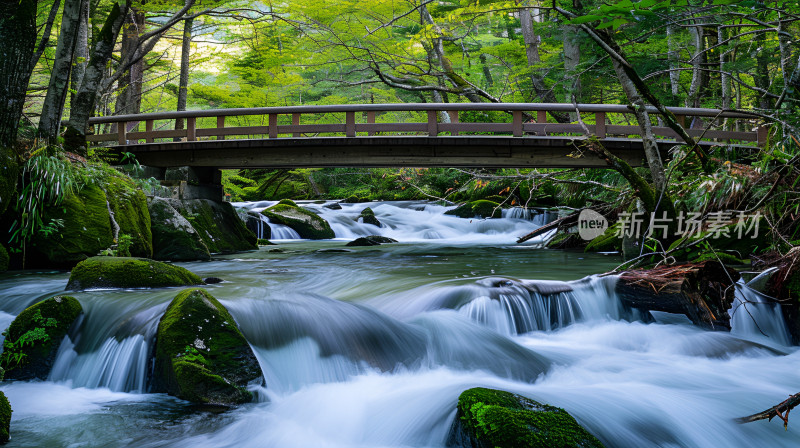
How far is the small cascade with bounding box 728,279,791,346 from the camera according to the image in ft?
18.1

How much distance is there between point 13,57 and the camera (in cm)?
796

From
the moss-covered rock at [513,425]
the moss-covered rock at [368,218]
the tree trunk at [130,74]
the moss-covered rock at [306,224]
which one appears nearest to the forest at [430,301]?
the moss-covered rock at [513,425]

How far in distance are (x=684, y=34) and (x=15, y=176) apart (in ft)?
51.8

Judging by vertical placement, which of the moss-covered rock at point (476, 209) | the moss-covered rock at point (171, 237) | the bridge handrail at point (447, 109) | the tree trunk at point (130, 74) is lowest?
the moss-covered rock at point (171, 237)

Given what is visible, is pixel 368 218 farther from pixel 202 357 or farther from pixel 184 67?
pixel 202 357

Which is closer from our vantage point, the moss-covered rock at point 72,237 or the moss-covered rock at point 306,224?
the moss-covered rock at point 72,237

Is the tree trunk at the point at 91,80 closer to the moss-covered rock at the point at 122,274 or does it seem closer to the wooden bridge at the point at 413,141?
the wooden bridge at the point at 413,141

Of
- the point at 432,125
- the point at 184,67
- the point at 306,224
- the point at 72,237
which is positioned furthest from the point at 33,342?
the point at 184,67

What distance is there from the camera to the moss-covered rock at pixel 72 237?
26.5 feet

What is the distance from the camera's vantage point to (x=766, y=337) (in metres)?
5.54

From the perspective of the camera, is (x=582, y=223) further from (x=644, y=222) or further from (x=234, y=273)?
(x=234, y=273)

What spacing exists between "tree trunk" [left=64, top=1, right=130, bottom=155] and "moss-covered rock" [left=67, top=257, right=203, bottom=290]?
16.8 ft

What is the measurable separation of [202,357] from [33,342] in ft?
5.25

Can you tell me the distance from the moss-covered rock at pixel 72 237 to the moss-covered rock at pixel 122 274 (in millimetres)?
2016
